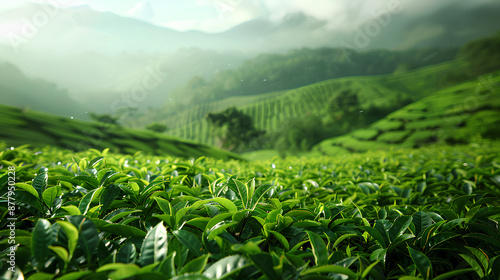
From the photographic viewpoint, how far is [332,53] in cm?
1210

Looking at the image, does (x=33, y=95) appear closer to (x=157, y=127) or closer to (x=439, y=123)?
(x=157, y=127)

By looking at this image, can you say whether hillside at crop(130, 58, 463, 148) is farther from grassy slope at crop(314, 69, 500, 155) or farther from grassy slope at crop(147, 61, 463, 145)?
grassy slope at crop(314, 69, 500, 155)

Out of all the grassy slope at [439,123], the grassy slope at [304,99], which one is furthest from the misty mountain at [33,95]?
the grassy slope at [439,123]

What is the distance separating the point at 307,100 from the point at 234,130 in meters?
3.57

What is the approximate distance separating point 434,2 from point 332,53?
423cm

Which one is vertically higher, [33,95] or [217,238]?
[33,95]

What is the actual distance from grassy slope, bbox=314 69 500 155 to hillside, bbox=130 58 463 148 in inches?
33.8

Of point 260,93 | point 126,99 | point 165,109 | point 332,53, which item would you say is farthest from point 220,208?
point 332,53

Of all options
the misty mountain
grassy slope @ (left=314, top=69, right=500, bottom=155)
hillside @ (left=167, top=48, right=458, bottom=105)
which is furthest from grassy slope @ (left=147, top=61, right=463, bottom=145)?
the misty mountain

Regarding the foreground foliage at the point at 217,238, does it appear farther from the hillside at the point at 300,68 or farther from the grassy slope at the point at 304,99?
the hillside at the point at 300,68

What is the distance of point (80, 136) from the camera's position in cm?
686

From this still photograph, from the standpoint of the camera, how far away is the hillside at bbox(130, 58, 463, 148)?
1044 cm

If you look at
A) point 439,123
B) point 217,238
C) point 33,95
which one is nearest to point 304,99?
point 439,123

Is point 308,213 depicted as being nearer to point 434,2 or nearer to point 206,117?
point 206,117
